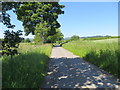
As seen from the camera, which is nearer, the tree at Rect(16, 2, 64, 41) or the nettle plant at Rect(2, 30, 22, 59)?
the nettle plant at Rect(2, 30, 22, 59)

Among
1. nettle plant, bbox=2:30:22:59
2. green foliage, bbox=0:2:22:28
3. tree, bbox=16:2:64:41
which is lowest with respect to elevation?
nettle plant, bbox=2:30:22:59

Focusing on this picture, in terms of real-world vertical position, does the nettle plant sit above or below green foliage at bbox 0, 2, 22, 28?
below

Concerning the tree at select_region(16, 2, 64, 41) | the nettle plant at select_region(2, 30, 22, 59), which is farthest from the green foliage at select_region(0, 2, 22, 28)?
the tree at select_region(16, 2, 64, 41)

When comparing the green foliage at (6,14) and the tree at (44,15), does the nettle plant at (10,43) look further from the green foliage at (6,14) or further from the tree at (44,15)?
the tree at (44,15)

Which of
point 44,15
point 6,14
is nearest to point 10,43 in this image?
point 6,14

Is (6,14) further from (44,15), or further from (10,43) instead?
(44,15)

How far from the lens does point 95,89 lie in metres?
4.46

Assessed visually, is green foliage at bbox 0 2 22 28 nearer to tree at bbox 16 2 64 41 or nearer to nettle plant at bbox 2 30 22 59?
nettle plant at bbox 2 30 22 59

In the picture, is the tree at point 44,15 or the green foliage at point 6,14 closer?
the green foliage at point 6,14

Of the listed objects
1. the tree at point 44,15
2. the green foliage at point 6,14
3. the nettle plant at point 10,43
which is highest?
the tree at point 44,15

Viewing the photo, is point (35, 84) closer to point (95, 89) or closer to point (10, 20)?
point (95, 89)

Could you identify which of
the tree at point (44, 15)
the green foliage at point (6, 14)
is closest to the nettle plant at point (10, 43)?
the green foliage at point (6, 14)

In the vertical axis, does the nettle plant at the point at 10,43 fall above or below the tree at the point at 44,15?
below

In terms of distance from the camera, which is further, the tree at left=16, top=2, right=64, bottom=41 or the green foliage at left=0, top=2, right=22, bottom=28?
the tree at left=16, top=2, right=64, bottom=41
